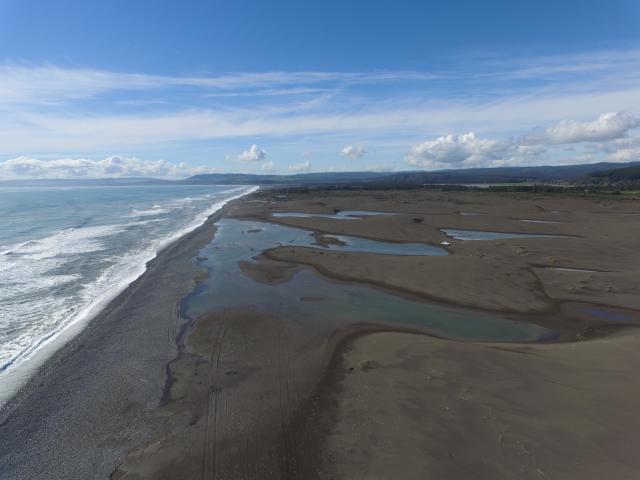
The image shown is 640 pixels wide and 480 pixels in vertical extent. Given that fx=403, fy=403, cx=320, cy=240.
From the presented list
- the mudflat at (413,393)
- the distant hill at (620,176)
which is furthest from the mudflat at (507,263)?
the distant hill at (620,176)

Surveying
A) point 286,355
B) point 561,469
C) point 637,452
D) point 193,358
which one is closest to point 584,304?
point 637,452

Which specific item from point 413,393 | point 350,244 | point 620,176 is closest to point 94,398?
point 413,393

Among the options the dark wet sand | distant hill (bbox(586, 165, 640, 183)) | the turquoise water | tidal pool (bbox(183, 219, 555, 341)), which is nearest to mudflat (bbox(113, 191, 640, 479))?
tidal pool (bbox(183, 219, 555, 341))

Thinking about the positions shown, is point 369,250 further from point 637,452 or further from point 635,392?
point 637,452

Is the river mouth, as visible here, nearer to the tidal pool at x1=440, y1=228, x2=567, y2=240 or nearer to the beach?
the tidal pool at x1=440, y1=228, x2=567, y2=240

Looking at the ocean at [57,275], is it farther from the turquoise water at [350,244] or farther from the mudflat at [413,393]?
the turquoise water at [350,244]

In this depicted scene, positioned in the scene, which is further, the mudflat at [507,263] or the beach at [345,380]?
the mudflat at [507,263]
